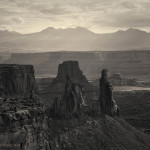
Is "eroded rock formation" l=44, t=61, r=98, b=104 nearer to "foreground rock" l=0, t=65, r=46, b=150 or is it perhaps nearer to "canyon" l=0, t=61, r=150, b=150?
"canyon" l=0, t=61, r=150, b=150

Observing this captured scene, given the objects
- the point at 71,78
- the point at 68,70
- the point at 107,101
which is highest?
the point at 68,70

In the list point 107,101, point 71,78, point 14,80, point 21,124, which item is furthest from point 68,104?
point 71,78

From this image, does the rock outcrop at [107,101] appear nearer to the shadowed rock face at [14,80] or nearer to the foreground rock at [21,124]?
the shadowed rock face at [14,80]

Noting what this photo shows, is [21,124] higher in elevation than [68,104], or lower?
higher

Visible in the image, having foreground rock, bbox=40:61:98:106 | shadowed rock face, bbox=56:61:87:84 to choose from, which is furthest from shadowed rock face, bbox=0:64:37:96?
shadowed rock face, bbox=56:61:87:84

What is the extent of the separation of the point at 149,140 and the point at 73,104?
15238 millimetres

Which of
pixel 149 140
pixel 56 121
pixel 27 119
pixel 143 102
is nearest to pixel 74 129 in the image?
pixel 56 121

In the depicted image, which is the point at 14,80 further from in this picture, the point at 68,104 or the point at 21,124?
the point at 21,124

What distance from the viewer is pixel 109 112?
86312 millimetres

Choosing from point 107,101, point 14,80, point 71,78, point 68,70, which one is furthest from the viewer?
point 68,70

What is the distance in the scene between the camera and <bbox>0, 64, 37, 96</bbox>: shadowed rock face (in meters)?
84.3

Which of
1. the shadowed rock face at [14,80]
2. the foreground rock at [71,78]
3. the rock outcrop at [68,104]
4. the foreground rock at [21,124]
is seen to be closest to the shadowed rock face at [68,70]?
the foreground rock at [71,78]

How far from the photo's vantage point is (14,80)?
86562mm

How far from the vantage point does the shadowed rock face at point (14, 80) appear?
8431 centimetres
